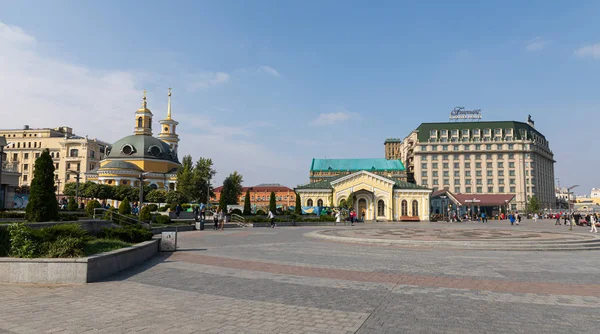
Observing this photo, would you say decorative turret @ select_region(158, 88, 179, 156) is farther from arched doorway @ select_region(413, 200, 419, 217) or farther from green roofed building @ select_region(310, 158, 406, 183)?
arched doorway @ select_region(413, 200, 419, 217)

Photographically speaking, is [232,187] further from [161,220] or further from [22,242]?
[22,242]

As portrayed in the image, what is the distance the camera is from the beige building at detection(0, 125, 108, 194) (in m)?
114

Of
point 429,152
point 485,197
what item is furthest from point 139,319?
point 429,152

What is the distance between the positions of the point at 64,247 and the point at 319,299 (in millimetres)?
6838

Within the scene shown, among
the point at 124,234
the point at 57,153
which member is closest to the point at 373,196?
the point at 124,234

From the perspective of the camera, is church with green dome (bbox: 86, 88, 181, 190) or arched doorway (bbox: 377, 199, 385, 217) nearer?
arched doorway (bbox: 377, 199, 385, 217)

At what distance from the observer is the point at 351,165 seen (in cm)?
10931

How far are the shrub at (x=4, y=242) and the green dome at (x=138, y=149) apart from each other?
283ft

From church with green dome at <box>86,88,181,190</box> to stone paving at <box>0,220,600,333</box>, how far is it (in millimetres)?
77520

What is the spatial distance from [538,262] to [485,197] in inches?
3488

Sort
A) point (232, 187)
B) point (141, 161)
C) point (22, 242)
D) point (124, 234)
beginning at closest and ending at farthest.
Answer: point (22, 242) → point (124, 234) → point (232, 187) → point (141, 161)

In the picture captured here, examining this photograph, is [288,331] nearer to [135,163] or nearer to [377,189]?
[377,189]

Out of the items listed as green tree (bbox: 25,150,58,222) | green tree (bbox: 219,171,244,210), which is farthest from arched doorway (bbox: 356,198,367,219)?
green tree (bbox: 25,150,58,222)

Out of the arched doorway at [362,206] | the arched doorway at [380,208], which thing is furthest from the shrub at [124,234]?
the arched doorway at [380,208]
